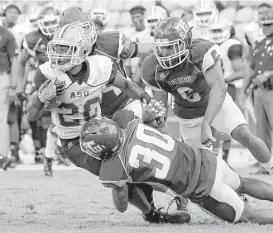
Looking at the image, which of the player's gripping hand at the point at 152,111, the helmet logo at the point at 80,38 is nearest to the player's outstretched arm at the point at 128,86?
the player's gripping hand at the point at 152,111

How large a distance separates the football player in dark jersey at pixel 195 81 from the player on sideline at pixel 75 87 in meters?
0.33

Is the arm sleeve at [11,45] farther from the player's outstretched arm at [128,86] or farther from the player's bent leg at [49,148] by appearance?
the player's outstretched arm at [128,86]

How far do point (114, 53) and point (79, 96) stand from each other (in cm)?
86

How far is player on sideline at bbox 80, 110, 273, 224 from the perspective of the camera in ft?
15.9

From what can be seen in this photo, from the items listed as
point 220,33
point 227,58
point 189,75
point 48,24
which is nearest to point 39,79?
point 189,75

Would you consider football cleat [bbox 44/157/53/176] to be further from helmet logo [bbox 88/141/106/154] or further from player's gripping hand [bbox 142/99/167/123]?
helmet logo [bbox 88/141/106/154]

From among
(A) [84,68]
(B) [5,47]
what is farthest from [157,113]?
(B) [5,47]

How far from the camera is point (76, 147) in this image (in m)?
5.88

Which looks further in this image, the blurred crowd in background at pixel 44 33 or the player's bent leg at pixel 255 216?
the blurred crowd in background at pixel 44 33

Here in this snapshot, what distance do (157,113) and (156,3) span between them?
8.63 metres

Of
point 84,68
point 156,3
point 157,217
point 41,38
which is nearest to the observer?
point 157,217

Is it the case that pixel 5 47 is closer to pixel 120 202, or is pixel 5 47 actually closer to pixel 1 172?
pixel 1 172

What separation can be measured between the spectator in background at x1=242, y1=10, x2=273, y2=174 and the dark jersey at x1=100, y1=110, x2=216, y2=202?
4038 millimetres

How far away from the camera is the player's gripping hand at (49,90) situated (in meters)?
5.35
